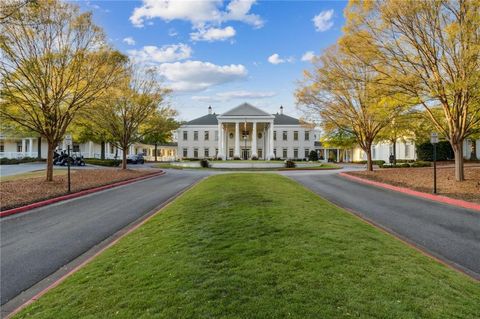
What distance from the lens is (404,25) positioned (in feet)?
49.6

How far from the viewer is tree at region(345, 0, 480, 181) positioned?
Answer: 43.8ft

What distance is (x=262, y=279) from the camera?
400 cm

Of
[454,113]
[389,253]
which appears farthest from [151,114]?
[389,253]

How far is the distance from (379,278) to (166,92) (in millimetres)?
27603

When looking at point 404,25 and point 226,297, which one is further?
→ point 404,25

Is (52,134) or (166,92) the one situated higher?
(166,92)

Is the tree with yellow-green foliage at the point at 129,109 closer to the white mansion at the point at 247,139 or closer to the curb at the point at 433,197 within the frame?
the curb at the point at 433,197

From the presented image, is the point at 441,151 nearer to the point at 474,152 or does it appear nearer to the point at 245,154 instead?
the point at 474,152

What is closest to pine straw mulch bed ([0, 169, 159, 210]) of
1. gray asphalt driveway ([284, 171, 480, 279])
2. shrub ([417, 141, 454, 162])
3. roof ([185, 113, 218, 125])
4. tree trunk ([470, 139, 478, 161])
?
gray asphalt driveway ([284, 171, 480, 279])

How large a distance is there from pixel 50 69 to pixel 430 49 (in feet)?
67.1

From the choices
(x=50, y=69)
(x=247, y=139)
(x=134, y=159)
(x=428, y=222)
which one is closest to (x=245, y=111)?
(x=247, y=139)

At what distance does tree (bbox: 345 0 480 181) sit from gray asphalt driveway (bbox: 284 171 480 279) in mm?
5533

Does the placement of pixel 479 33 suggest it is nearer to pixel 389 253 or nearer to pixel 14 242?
pixel 389 253

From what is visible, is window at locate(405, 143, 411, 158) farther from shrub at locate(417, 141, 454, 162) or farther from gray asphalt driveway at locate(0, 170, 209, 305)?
gray asphalt driveway at locate(0, 170, 209, 305)
